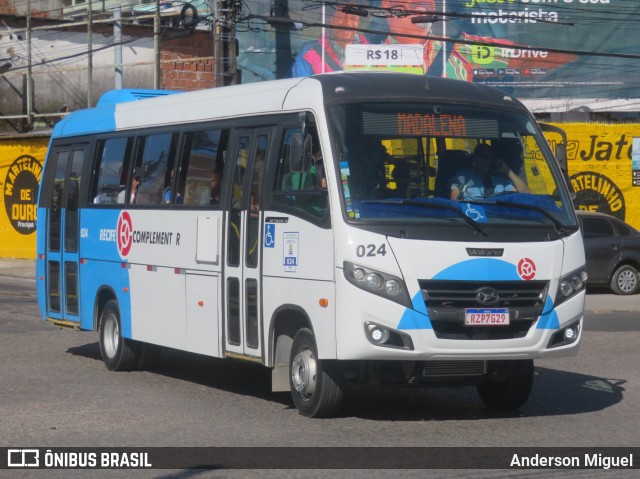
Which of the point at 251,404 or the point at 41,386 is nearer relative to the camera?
the point at 251,404

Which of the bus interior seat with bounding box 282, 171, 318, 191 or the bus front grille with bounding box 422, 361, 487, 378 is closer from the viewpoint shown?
the bus front grille with bounding box 422, 361, 487, 378

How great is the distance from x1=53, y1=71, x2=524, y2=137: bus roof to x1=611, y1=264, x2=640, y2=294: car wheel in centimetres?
1367

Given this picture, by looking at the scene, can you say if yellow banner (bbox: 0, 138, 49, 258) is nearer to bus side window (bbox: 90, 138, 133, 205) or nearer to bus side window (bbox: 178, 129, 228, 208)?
bus side window (bbox: 90, 138, 133, 205)

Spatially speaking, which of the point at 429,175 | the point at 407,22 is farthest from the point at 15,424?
the point at 407,22

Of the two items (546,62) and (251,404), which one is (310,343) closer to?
(251,404)

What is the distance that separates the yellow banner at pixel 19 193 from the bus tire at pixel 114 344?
20.6 m

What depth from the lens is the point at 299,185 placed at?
9984mm

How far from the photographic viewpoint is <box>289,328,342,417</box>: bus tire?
31.3ft

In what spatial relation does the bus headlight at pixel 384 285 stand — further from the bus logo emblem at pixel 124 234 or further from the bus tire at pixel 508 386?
the bus logo emblem at pixel 124 234

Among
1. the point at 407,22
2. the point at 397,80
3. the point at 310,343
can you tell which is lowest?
the point at 310,343

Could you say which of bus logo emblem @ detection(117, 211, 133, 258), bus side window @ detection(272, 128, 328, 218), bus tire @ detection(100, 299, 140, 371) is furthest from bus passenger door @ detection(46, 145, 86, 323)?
bus side window @ detection(272, 128, 328, 218)

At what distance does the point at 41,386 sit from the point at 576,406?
5.11 meters

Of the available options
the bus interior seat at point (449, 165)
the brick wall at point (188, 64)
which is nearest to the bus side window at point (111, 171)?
the bus interior seat at point (449, 165)

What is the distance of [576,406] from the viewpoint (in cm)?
1061
